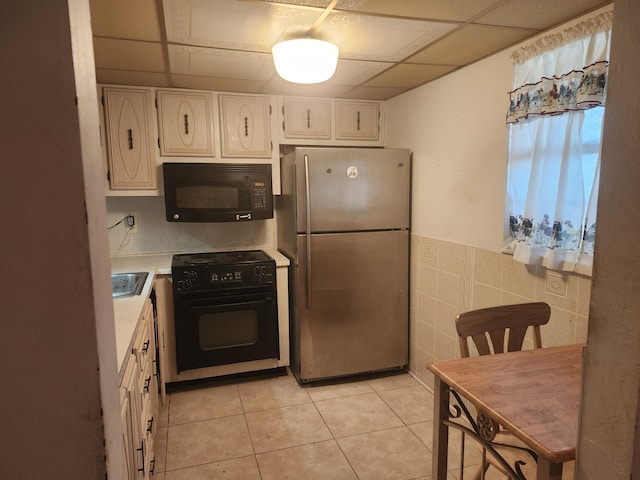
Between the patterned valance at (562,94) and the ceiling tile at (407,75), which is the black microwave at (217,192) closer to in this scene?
the ceiling tile at (407,75)

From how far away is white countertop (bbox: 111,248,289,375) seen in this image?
4.57ft

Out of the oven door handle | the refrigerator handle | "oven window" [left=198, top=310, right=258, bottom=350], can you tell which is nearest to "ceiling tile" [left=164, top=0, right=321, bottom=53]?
the refrigerator handle

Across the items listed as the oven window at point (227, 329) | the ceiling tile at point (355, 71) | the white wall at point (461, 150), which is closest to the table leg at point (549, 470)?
the white wall at point (461, 150)

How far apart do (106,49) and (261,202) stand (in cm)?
132

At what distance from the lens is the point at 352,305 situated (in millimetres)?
2910

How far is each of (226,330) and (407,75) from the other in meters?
2.07

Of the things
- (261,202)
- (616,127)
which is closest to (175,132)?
(261,202)

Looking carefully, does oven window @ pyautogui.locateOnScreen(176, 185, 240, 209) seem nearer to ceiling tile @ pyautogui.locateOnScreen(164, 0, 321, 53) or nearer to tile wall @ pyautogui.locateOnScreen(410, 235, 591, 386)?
ceiling tile @ pyautogui.locateOnScreen(164, 0, 321, 53)

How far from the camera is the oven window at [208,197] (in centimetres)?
285

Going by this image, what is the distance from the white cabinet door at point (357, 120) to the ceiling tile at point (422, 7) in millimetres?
1534

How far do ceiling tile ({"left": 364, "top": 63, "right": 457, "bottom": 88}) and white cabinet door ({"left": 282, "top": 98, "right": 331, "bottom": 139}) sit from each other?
18.3 inches

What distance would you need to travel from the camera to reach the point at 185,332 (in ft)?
9.06

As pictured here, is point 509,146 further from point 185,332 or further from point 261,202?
point 185,332

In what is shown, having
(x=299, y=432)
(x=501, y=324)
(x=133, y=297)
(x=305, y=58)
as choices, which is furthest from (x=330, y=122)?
(x=299, y=432)
